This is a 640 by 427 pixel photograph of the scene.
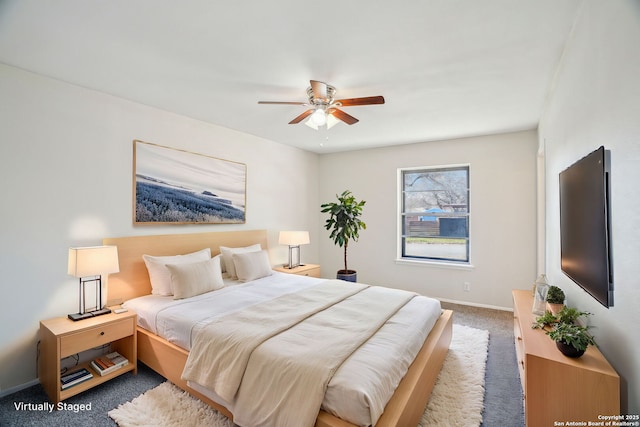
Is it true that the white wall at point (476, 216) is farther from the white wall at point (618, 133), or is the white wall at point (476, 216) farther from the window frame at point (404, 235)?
the white wall at point (618, 133)

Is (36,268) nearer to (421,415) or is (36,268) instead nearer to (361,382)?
(361,382)

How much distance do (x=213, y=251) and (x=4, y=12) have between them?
106 inches

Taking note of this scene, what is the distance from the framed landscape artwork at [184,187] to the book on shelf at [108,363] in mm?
1278

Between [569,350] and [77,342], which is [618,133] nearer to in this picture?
[569,350]

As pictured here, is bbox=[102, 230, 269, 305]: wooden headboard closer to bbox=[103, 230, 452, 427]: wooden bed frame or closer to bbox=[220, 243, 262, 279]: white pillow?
bbox=[103, 230, 452, 427]: wooden bed frame

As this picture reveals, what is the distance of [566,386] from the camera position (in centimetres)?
A: 144

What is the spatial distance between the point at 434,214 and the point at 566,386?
3484 mm

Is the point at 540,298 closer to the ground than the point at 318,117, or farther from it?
closer to the ground

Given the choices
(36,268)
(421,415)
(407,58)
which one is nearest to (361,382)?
(421,415)

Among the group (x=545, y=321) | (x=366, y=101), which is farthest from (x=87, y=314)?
(x=545, y=321)

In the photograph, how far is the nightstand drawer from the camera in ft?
6.98

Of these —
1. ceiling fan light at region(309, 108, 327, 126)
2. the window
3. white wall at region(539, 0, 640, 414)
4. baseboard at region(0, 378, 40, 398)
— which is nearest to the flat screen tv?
white wall at region(539, 0, 640, 414)

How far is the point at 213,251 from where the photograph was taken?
12.3 ft

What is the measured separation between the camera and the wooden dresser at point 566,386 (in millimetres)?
1284
